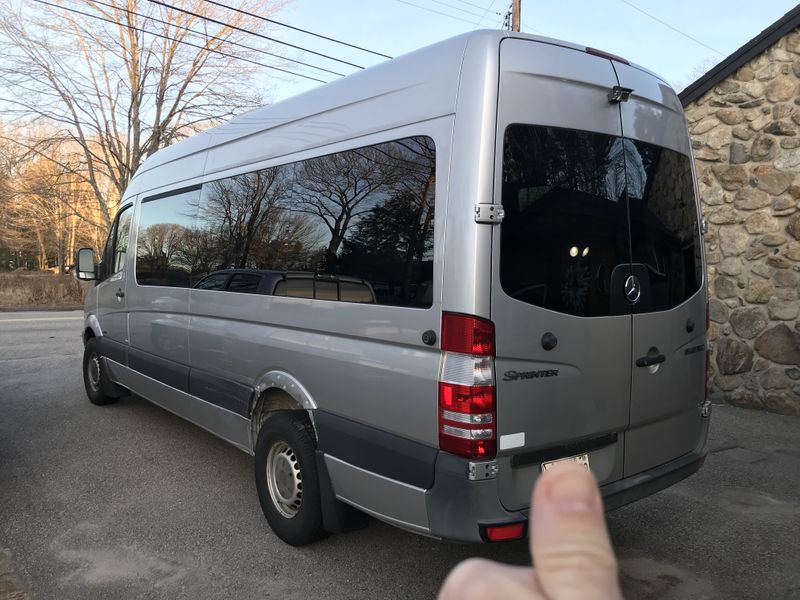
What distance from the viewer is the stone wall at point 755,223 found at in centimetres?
630

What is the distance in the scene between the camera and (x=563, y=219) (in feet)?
9.32

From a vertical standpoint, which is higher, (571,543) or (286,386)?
(571,543)

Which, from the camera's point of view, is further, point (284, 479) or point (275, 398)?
point (275, 398)

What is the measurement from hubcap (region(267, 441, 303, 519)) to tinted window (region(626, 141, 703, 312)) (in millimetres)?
2078

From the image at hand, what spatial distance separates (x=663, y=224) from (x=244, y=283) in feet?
8.32

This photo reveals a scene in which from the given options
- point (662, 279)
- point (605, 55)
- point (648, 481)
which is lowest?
point (648, 481)

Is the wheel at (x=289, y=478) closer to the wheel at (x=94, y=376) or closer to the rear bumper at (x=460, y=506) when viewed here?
the rear bumper at (x=460, y=506)

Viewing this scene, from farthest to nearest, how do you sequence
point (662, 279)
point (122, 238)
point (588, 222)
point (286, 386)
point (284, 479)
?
point (122, 238)
point (284, 479)
point (286, 386)
point (662, 279)
point (588, 222)

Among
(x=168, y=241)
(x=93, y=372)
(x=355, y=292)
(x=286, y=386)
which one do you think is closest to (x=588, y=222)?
(x=355, y=292)

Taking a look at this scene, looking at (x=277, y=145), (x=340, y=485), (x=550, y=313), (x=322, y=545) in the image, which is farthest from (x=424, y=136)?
(x=322, y=545)

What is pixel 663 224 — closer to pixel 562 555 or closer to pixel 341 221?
pixel 341 221

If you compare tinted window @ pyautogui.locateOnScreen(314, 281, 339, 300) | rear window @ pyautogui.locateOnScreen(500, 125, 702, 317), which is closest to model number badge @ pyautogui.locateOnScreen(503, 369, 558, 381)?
rear window @ pyautogui.locateOnScreen(500, 125, 702, 317)

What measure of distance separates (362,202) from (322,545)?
6.53 ft

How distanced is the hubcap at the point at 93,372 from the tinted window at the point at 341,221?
316 cm
